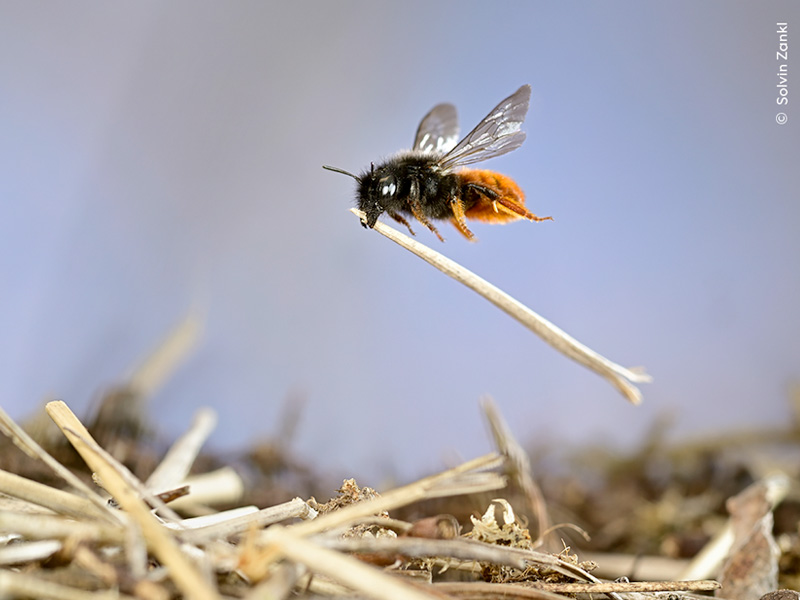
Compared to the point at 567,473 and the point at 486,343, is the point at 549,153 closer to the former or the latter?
the point at 486,343

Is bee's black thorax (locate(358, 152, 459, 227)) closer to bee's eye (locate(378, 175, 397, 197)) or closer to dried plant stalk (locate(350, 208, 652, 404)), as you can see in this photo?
bee's eye (locate(378, 175, 397, 197))

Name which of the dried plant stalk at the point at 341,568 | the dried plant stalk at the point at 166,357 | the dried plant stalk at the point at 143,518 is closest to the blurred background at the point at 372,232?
the dried plant stalk at the point at 166,357

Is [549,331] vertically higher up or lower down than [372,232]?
lower down

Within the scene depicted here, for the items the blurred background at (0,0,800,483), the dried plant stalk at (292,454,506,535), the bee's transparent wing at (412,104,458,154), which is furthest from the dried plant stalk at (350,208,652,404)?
the blurred background at (0,0,800,483)

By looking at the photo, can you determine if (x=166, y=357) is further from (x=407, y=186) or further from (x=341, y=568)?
(x=341, y=568)

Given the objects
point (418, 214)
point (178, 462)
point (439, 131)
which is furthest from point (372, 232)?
point (178, 462)

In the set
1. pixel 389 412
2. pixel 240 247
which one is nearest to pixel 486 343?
pixel 389 412

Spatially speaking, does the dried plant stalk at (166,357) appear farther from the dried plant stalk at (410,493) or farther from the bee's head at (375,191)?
the dried plant stalk at (410,493)
